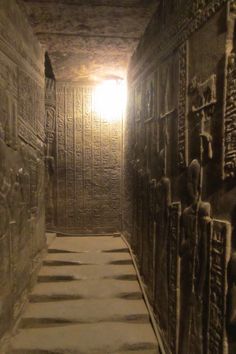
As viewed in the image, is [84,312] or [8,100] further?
[84,312]

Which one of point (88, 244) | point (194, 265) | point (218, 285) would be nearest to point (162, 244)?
point (194, 265)

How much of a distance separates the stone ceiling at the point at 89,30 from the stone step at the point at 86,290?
3.20m

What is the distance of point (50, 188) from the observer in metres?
5.75

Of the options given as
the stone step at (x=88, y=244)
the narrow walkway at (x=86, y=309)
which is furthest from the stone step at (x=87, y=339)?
the stone step at (x=88, y=244)

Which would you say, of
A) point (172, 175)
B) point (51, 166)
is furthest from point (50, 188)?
point (172, 175)

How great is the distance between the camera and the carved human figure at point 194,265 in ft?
6.31

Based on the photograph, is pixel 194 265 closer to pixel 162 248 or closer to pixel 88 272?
pixel 162 248

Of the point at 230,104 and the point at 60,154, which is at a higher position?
the point at 60,154

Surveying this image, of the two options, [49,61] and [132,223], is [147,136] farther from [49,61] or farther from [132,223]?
[49,61]

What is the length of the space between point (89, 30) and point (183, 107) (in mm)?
2217

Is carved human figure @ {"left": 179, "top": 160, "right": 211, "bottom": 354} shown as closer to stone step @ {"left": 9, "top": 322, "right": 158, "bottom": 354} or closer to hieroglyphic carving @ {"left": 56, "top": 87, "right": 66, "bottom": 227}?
stone step @ {"left": 9, "top": 322, "right": 158, "bottom": 354}

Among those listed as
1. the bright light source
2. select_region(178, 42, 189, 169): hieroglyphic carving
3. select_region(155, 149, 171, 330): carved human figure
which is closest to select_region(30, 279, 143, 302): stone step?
select_region(155, 149, 171, 330): carved human figure

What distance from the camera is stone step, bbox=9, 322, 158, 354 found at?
2840 millimetres

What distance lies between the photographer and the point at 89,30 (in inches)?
151
